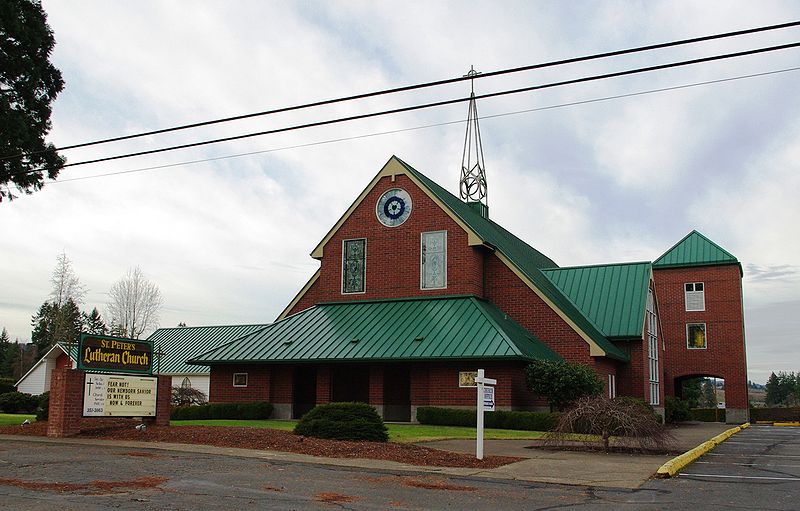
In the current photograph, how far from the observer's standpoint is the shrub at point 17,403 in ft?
133

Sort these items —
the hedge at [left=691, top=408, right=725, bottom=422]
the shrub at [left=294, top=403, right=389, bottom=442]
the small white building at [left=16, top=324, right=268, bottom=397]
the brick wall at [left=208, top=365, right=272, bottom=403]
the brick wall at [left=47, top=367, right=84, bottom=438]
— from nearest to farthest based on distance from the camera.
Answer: the shrub at [left=294, top=403, right=389, bottom=442]
the brick wall at [left=47, top=367, right=84, bottom=438]
the brick wall at [left=208, top=365, right=272, bottom=403]
the small white building at [left=16, top=324, right=268, bottom=397]
the hedge at [left=691, top=408, right=725, bottom=422]

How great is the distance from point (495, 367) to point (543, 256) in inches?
885

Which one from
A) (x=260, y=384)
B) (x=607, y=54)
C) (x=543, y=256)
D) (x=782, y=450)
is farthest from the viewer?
(x=543, y=256)

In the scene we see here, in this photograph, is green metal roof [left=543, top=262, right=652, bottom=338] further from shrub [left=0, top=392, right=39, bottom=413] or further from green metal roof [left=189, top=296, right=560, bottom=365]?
shrub [left=0, top=392, right=39, bottom=413]

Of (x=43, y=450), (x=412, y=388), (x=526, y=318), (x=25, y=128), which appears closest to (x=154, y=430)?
(x=43, y=450)

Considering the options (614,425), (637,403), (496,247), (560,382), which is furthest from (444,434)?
(496,247)

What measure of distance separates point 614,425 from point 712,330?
118ft

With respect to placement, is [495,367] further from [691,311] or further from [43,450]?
[691,311]

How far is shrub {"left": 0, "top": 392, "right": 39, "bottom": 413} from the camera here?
1596 inches

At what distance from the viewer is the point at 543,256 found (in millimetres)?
49438

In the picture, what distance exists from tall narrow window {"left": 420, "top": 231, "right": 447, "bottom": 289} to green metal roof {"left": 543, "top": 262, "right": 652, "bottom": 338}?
797 cm

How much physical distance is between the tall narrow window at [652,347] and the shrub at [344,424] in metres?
22.2

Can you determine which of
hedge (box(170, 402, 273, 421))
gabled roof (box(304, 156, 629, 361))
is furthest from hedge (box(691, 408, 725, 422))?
hedge (box(170, 402, 273, 421))

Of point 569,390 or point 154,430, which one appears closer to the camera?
point 154,430
